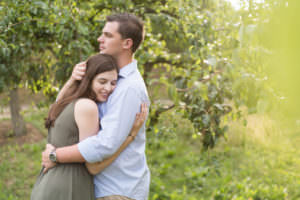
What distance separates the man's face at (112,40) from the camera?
1752mm

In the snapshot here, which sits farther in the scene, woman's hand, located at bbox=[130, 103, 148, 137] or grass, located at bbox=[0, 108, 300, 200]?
grass, located at bbox=[0, 108, 300, 200]

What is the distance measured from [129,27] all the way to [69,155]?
79cm

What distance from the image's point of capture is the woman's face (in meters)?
1.66

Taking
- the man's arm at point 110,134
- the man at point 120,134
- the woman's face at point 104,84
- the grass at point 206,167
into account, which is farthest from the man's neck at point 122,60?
the grass at point 206,167

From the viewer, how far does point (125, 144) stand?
166cm

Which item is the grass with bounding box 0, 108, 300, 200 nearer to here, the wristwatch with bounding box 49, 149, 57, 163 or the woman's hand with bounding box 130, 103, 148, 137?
the woman's hand with bounding box 130, 103, 148, 137

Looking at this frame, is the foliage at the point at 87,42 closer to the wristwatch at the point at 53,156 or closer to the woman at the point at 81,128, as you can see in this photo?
the woman at the point at 81,128

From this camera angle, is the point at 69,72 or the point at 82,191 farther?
the point at 69,72

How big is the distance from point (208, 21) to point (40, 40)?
6.04ft

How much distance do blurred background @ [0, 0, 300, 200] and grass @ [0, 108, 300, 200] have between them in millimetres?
20

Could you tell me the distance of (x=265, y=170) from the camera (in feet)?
17.4

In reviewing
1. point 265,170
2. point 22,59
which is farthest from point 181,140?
point 22,59

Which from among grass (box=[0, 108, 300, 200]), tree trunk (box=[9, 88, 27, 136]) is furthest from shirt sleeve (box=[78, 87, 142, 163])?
tree trunk (box=[9, 88, 27, 136])

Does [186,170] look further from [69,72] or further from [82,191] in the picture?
[82,191]
